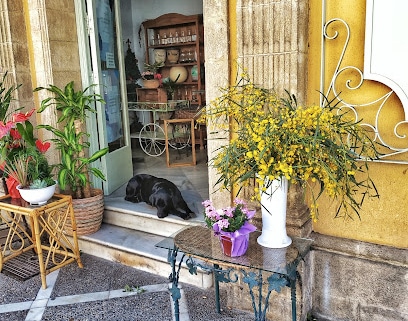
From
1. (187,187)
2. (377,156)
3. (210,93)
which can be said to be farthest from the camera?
(187,187)

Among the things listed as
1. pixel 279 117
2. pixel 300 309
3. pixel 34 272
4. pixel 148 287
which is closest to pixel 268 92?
pixel 279 117

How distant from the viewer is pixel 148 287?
10.2 ft

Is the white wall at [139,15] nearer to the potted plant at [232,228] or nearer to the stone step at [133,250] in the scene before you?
the stone step at [133,250]

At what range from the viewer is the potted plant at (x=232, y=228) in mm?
2041

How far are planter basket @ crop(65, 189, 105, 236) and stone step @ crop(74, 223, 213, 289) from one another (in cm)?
7

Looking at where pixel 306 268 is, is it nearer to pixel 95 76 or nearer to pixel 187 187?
pixel 187 187

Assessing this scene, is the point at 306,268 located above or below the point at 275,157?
below

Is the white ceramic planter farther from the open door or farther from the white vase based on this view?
the white vase

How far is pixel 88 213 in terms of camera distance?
11.8 ft

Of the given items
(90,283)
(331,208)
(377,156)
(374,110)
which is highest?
(374,110)

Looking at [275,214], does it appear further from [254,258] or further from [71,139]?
[71,139]

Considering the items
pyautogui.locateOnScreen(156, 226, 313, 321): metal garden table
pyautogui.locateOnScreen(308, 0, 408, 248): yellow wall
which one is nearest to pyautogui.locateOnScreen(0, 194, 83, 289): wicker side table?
pyautogui.locateOnScreen(156, 226, 313, 321): metal garden table

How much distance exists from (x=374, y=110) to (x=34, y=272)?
2873 mm

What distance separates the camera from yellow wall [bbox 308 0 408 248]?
229 centimetres
